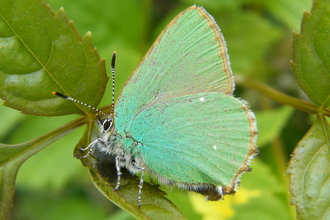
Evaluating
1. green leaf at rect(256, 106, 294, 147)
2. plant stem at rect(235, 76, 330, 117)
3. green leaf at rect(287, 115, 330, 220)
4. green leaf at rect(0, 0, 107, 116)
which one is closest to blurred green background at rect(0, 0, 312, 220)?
green leaf at rect(256, 106, 294, 147)

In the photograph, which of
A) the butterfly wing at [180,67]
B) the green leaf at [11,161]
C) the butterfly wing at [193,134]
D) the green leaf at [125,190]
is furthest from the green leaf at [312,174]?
the green leaf at [11,161]

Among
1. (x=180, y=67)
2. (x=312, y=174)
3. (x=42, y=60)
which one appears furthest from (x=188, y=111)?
(x=42, y=60)

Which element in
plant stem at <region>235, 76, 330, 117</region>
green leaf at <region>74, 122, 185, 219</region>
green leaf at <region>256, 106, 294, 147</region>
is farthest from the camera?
green leaf at <region>256, 106, 294, 147</region>

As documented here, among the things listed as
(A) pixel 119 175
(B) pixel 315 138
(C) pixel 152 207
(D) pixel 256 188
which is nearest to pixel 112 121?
(A) pixel 119 175

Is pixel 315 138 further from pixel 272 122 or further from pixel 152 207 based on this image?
pixel 272 122

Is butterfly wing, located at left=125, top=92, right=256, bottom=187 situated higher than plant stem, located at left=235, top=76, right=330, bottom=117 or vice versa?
plant stem, located at left=235, top=76, right=330, bottom=117

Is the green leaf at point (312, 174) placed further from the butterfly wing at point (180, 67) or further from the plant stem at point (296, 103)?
the butterfly wing at point (180, 67)

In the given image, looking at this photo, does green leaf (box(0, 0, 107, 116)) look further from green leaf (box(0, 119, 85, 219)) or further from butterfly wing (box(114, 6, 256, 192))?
butterfly wing (box(114, 6, 256, 192))
